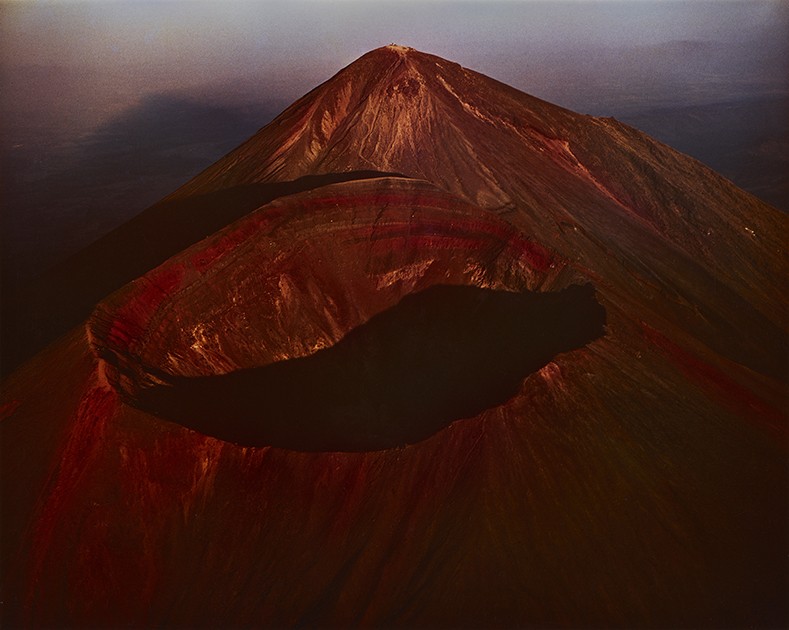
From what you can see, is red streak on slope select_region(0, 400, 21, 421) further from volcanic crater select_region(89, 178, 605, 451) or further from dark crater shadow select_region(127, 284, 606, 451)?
dark crater shadow select_region(127, 284, 606, 451)

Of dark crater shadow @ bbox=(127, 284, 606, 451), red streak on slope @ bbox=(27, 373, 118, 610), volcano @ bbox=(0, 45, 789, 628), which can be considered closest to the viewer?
volcano @ bbox=(0, 45, 789, 628)

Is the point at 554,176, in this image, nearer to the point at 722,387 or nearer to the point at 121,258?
the point at 722,387

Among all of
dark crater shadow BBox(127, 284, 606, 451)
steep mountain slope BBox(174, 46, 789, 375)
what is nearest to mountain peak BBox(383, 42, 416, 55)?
steep mountain slope BBox(174, 46, 789, 375)

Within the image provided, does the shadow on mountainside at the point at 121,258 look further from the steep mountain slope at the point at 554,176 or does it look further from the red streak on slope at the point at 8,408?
the red streak on slope at the point at 8,408

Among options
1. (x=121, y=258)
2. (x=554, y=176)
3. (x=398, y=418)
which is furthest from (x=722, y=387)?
(x=121, y=258)

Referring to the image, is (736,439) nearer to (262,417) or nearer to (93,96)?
(262,417)

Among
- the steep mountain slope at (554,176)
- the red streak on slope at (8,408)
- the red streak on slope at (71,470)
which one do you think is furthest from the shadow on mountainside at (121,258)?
the red streak on slope at (71,470)

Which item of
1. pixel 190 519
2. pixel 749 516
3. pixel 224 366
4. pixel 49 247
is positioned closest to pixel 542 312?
pixel 749 516
